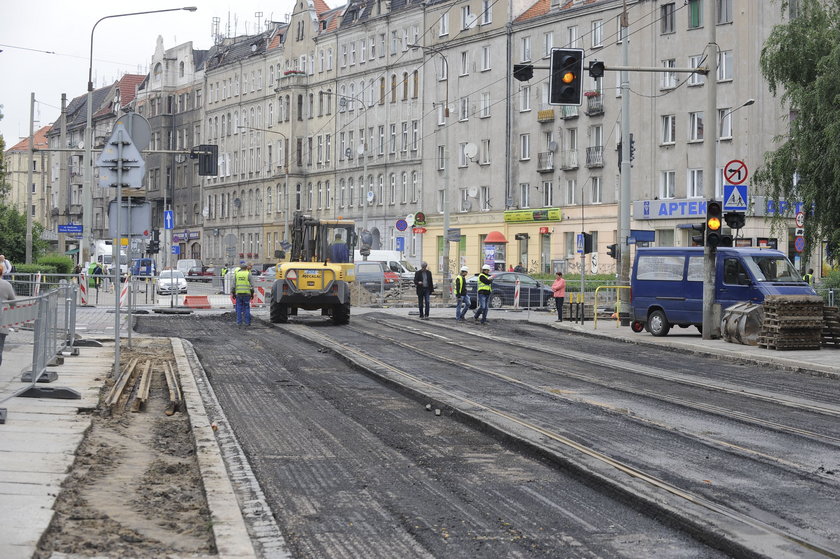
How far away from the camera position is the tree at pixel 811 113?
33.8 m

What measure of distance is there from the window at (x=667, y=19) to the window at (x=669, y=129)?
3999 millimetres

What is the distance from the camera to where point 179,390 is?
17.1 metres

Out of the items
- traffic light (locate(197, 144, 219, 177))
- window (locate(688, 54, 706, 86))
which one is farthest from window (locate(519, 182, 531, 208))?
traffic light (locate(197, 144, 219, 177))

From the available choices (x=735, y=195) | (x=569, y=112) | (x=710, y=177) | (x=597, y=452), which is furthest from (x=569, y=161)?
(x=597, y=452)

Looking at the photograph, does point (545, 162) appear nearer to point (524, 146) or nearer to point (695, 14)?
point (524, 146)

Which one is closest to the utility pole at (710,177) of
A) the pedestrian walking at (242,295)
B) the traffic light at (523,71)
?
the traffic light at (523,71)

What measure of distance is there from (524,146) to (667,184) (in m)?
12.5

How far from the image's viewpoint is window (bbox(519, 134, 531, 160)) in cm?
7275

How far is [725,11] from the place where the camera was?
60219 mm

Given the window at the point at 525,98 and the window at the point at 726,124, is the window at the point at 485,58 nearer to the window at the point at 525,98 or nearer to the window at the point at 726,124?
the window at the point at 525,98

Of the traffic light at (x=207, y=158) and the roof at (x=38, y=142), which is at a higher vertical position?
the roof at (x=38, y=142)

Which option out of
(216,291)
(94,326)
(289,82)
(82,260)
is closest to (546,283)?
(216,291)

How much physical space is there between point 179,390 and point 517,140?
57882 mm

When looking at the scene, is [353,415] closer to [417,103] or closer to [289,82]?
[417,103]
